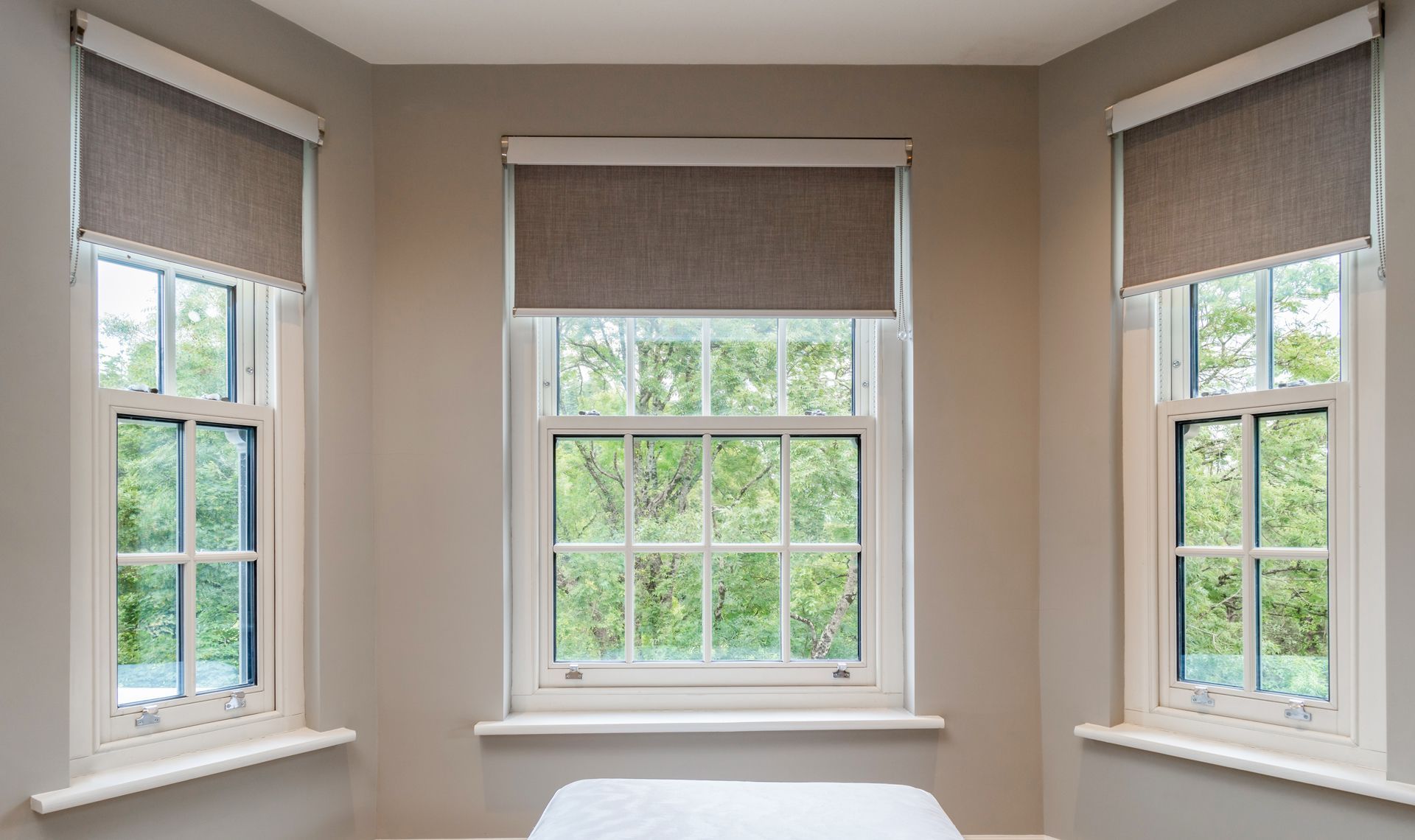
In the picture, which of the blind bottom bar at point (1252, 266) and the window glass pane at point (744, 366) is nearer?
the blind bottom bar at point (1252, 266)

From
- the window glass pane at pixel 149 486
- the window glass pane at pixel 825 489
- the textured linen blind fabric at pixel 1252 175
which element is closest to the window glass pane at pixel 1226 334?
the textured linen blind fabric at pixel 1252 175

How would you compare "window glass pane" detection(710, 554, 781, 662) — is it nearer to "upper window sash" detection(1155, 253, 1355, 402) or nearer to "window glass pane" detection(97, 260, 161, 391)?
"upper window sash" detection(1155, 253, 1355, 402)

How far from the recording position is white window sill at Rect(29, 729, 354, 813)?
2.09 meters

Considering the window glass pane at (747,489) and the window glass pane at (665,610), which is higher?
the window glass pane at (747,489)

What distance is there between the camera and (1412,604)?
2119 mm

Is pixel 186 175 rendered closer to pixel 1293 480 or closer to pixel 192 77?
pixel 192 77

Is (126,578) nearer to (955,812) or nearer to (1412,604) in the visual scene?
(955,812)

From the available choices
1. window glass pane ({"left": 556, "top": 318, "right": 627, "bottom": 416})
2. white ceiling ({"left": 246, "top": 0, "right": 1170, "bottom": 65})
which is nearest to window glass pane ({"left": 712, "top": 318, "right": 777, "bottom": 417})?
window glass pane ({"left": 556, "top": 318, "right": 627, "bottom": 416})

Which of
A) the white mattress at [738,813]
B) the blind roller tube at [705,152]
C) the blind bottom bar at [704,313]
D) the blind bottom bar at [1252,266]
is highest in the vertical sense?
the blind roller tube at [705,152]

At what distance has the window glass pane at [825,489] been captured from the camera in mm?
3064

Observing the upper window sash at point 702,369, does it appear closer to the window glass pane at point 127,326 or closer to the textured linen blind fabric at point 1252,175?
the textured linen blind fabric at point 1252,175

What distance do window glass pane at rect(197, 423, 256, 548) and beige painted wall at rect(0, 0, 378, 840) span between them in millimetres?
179

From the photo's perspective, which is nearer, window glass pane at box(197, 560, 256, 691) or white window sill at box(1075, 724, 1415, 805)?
white window sill at box(1075, 724, 1415, 805)

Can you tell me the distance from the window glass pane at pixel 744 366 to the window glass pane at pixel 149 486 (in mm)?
1577
